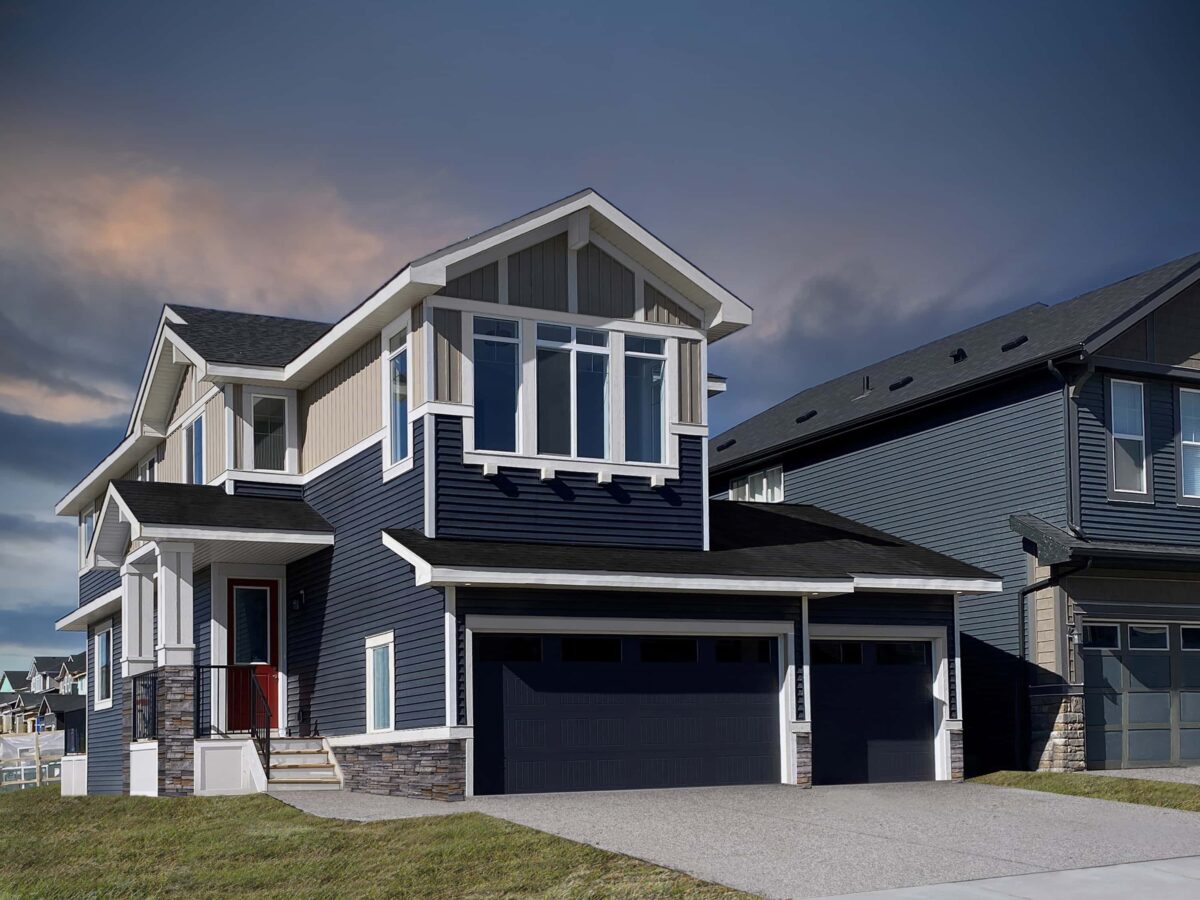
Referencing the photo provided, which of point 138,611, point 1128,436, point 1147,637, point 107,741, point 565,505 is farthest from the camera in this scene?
point 107,741

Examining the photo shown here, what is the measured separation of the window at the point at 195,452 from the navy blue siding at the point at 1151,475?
13.7 meters

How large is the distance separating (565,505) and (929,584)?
5064 millimetres

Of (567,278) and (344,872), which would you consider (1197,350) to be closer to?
(567,278)

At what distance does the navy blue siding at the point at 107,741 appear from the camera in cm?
2642

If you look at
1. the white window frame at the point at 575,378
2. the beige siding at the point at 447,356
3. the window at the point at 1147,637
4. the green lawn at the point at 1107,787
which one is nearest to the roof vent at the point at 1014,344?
the window at the point at 1147,637

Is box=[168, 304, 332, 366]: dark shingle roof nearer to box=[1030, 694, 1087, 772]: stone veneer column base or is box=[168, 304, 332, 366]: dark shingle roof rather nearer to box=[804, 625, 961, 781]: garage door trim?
box=[804, 625, 961, 781]: garage door trim

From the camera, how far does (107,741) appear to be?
27.0 meters

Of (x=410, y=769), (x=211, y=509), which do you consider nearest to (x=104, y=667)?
(x=211, y=509)

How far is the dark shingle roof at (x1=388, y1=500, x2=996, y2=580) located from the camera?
1723 cm

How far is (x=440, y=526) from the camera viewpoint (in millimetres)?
17781

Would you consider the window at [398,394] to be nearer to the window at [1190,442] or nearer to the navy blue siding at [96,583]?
the navy blue siding at [96,583]

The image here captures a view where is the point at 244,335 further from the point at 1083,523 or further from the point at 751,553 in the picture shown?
the point at 1083,523

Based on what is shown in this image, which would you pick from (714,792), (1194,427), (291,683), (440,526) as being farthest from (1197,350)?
(291,683)

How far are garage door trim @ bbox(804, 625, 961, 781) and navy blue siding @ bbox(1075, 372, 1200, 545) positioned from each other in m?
3.14
